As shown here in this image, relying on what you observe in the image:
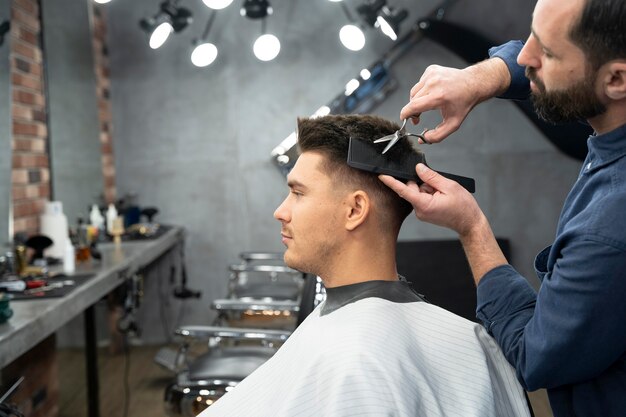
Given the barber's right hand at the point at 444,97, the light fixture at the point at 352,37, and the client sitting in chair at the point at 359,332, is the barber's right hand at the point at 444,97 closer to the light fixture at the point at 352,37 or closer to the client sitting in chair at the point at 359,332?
the client sitting in chair at the point at 359,332

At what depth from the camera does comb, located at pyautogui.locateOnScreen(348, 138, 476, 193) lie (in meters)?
1.25

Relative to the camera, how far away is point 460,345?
1.26 meters

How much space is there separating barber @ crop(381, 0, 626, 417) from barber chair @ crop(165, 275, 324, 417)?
1121 mm

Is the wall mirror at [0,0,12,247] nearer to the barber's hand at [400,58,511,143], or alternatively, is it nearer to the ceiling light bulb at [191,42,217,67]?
the ceiling light bulb at [191,42,217,67]

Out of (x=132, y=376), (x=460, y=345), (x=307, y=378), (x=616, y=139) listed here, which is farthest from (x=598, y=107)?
(x=132, y=376)

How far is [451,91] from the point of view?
4.03ft

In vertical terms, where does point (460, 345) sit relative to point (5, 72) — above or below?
below

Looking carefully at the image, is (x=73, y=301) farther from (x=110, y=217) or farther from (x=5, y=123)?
(x=110, y=217)

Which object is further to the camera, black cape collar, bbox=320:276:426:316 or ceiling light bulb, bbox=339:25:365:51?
ceiling light bulb, bbox=339:25:365:51

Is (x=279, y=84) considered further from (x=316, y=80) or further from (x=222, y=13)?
(x=222, y=13)

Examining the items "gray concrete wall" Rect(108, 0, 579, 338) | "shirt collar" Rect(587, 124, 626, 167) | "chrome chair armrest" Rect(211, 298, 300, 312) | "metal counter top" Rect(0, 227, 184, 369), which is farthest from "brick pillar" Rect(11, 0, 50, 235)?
"shirt collar" Rect(587, 124, 626, 167)

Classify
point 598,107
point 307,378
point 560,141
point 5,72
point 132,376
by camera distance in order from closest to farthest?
point 598,107, point 307,378, point 5,72, point 560,141, point 132,376

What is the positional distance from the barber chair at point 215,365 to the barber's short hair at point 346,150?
880mm

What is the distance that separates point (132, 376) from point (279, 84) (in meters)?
2.11
